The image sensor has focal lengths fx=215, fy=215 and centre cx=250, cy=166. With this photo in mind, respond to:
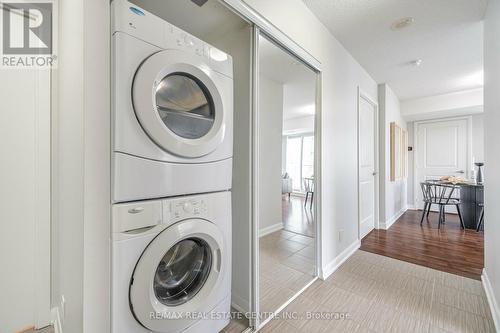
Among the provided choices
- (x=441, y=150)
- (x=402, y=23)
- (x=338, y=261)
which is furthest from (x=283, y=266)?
(x=441, y=150)

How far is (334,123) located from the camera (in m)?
2.24

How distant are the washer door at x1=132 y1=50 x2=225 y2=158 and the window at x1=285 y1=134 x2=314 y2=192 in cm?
173

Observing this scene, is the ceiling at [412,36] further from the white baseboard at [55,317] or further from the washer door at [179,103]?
the white baseboard at [55,317]

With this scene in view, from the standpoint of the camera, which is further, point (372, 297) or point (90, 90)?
point (372, 297)

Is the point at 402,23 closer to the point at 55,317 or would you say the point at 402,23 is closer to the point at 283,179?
the point at 283,179

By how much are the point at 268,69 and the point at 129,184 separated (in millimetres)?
2062

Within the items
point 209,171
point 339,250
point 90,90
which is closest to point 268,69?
point 209,171

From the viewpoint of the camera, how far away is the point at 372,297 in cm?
173

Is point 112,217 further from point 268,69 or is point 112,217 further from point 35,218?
point 268,69

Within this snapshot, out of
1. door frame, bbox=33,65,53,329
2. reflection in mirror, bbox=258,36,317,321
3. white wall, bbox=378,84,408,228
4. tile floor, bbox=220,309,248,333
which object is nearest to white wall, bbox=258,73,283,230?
reflection in mirror, bbox=258,36,317,321

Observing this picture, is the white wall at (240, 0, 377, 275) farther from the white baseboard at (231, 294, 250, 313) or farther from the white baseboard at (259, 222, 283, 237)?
the white baseboard at (231, 294, 250, 313)

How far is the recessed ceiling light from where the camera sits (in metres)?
2.01

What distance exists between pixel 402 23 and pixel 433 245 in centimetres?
273

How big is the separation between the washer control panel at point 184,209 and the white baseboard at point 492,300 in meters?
1.98
